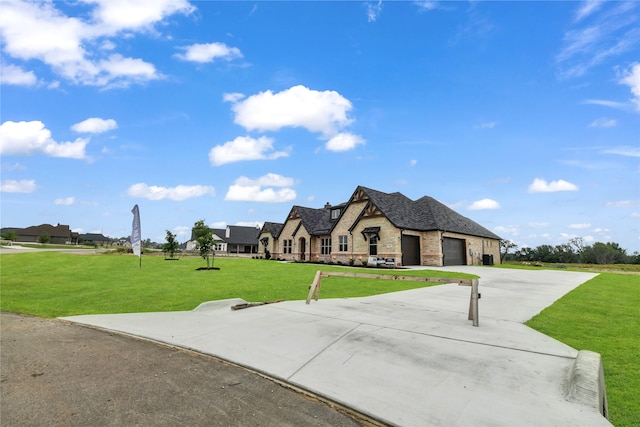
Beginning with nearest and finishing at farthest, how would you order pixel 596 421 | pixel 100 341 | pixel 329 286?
1. pixel 596 421
2. pixel 100 341
3. pixel 329 286

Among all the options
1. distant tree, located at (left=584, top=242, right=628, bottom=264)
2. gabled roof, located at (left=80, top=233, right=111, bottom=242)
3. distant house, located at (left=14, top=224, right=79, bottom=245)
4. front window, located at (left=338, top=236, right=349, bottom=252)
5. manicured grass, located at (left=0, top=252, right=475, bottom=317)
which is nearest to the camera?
manicured grass, located at (left=0, top=252, right=475, bottom=317)

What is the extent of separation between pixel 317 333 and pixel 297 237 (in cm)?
3583

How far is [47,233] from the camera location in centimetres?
9475

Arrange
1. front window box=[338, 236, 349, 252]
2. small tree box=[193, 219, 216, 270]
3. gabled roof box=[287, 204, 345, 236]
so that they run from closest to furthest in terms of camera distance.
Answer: small tree box=[193, 219, 216, 270] → front window box=[338, 236, 349, 252] → gabled roof box=[287, 204, 345, 236]

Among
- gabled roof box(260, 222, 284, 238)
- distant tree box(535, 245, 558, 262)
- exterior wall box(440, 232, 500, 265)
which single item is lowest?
distant tree box(535, 245, 558, 262)

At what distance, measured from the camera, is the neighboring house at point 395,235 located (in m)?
29.4

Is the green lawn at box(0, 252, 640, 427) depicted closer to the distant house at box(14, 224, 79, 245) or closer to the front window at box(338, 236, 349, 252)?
the front window at box(338, 236, 349, 252)

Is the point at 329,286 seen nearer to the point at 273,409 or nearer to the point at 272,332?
the point at 272,332

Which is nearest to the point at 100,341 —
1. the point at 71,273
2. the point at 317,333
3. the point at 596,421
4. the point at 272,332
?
the point at 272,332

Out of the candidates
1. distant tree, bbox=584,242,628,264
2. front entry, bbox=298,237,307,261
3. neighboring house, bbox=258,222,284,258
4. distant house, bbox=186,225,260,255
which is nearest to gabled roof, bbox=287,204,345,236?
front entry, bbox=298,237,307,261

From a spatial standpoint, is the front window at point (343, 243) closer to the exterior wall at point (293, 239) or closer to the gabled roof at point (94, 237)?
the exterior wall at point (293, 239)

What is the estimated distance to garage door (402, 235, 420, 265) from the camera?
29.3m

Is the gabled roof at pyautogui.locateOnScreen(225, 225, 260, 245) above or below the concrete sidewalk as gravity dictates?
above

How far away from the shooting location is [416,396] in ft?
12.3
